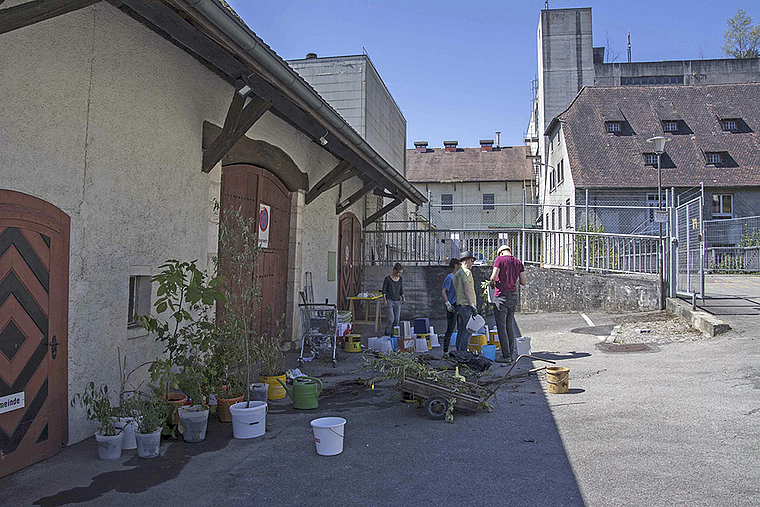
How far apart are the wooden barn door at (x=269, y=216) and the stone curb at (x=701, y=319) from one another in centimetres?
671

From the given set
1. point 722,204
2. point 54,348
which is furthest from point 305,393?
point 722,204

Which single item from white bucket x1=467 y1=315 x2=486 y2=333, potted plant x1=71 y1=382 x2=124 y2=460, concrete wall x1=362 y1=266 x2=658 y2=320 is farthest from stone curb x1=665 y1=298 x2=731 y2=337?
potted plant x1=71 y1=382 x2=124 y2=460

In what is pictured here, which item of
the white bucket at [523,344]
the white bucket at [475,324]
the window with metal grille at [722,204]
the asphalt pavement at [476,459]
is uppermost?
the window with metal grille at [722,204]

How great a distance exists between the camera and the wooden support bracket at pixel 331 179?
31.4ft

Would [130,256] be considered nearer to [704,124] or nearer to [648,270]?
[648,270]

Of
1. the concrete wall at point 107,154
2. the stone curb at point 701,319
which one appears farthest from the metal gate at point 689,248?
the concrete wall at point 107,154

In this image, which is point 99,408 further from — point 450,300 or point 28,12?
point 450,300

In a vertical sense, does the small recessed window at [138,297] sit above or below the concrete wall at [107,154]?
below

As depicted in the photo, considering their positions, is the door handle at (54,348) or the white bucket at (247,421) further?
the white bucket at (247,421)

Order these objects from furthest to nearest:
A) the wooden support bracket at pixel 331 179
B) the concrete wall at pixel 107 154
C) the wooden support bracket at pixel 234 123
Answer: the wooden support bracket at pixel 331 179, the wooden support bracket at pixel 234 123, the concrete wall at pixel 107 154

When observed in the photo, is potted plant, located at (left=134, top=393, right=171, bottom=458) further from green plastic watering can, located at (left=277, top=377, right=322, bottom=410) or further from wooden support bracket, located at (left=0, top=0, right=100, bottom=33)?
wooden support bracket, located at (left=0, top=0, right=100, bottom=33)

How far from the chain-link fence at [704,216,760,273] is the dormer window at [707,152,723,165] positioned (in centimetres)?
514

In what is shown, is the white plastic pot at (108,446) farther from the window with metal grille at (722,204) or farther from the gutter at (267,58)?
the window with metal grille at (722,204)

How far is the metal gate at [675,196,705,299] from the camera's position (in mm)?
11102
